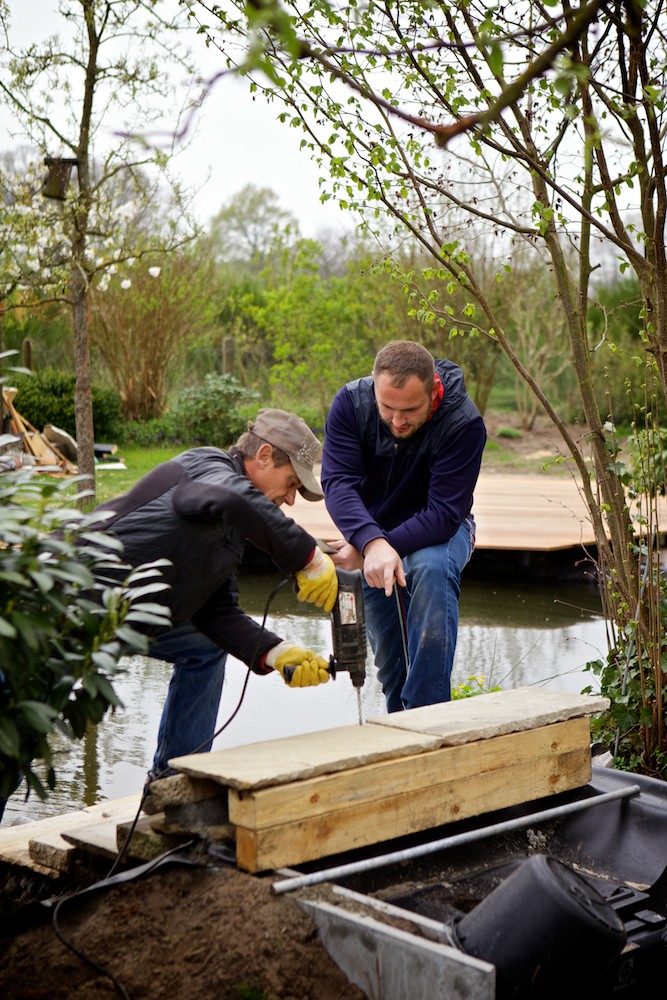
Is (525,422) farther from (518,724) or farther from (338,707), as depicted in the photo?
(518,724)

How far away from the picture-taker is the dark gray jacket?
9.62 feet

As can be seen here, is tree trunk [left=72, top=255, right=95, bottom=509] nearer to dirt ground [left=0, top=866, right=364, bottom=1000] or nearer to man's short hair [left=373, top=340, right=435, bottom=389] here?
man's short hair [left=373, top=340, right=435, bottom=389]

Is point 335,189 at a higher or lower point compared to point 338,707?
higher

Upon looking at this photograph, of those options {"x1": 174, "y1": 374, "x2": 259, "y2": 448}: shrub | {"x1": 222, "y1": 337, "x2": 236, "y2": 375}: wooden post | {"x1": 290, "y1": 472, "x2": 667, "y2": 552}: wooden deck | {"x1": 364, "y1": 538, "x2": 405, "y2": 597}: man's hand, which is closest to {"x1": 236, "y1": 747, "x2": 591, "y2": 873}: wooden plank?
{"x1": 364, "y1": 538, "x2": 405, "y2": 597}: man's hand

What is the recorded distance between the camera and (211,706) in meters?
3.41

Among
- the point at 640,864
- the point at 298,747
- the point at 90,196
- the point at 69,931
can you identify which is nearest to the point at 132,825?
the point at 69,931

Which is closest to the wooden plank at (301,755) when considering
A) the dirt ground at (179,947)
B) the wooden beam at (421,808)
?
the wooden beam at (421,808)

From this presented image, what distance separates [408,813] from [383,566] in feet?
3.65

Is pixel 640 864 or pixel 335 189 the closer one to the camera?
pixel 640 864

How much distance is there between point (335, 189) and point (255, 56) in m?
2.93

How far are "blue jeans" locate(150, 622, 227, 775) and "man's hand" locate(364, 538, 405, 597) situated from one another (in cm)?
64

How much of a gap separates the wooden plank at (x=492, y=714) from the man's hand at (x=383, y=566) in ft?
1.77

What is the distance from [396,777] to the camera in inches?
105

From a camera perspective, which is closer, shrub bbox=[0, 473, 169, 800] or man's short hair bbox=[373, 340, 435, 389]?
shrub bbox=[0, 473, 169, 800]
